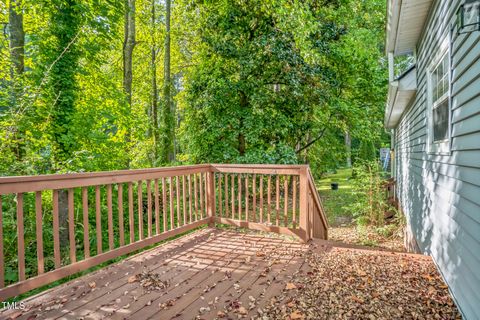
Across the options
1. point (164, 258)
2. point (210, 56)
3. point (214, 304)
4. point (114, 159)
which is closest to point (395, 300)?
point (214, 304)

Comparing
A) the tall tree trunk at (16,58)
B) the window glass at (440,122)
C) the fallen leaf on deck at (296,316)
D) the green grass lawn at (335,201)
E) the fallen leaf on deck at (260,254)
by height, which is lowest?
the green grass lawn at (335,201)

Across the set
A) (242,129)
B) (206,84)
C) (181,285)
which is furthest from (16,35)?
(181,285)

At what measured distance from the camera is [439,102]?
143 inches

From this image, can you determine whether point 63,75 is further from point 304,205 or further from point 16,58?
point 304,205

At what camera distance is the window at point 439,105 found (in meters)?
3.15

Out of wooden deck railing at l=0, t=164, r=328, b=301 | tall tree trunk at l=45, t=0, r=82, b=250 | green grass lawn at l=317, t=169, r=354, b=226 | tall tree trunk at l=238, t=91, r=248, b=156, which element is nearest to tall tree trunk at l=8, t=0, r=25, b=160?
tall tree trunk at l=45, t=0, r=82, b=250

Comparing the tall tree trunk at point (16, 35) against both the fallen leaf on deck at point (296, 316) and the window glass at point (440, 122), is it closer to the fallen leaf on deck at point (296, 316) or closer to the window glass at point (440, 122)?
the fallen leaf on deck at point (296, 316)

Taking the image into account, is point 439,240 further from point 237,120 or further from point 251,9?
point 251,9

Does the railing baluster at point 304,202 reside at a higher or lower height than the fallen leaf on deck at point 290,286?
higher

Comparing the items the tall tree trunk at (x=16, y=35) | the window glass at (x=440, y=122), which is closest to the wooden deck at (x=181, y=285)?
the window glass at (x=440, y=122)

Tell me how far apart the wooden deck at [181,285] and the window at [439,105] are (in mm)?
2077

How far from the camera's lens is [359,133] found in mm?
11156

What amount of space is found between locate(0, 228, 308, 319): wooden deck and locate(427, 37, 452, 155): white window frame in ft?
6.54

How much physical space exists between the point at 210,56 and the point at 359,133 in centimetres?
626
